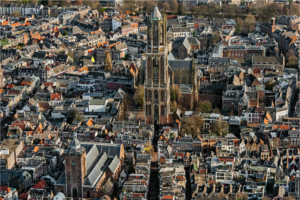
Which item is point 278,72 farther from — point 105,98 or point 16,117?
point 16,117

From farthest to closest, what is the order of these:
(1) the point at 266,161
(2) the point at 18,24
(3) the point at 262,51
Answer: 1. (2) the point at 18,24
2. (3) the point at 262,51
3. (1) the point at 266,161

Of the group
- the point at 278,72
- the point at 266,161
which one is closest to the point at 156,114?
the point at 266,161

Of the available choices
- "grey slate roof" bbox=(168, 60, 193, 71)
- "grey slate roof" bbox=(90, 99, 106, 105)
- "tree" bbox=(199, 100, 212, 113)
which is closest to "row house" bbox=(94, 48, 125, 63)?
"grey slate roof" bbox=(168, 60, 193, 71)

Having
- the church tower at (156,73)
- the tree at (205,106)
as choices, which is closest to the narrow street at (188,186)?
the church tower at (156,73)

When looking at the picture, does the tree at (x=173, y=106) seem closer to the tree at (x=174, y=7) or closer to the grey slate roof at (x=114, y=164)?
the grey slate roof at (x=114, y=164)

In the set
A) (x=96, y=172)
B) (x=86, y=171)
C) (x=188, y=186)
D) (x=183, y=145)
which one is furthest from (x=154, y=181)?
(x=183, y=145)

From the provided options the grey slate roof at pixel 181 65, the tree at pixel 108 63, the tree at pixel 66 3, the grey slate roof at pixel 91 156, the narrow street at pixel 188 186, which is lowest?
the narrow street at pixel 188 186

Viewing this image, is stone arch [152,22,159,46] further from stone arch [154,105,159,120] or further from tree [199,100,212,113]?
tree [199,100,212,113]
